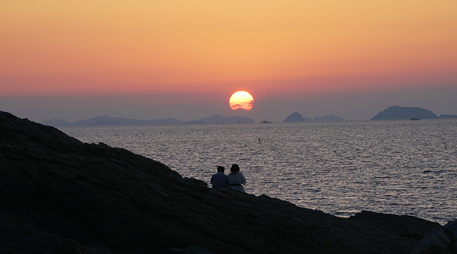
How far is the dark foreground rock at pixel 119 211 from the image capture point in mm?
11312

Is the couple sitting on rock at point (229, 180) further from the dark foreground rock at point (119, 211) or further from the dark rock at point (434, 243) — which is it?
the dark rock at point (434, 243)

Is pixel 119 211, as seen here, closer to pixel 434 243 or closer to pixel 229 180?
pixel 229 180

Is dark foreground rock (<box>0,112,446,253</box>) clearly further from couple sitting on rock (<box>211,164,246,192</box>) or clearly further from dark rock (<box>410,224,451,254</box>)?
dark rock (<box>410,224,451,254</box>)

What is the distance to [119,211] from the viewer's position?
11969 mm

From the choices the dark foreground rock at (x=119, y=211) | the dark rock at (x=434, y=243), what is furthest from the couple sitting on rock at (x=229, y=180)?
the dark rock at (x=434, y=243)

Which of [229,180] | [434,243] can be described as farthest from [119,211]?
[434,243]

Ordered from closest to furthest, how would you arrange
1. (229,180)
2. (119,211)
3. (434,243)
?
(119,211) → (434,243) → (229,180)

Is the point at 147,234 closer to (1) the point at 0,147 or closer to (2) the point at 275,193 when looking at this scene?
(1) the point at 0,147

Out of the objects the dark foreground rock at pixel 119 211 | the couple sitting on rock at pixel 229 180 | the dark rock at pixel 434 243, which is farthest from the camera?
the couple sitting on rock at pixel 229 180

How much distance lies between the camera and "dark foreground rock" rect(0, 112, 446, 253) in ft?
37.1

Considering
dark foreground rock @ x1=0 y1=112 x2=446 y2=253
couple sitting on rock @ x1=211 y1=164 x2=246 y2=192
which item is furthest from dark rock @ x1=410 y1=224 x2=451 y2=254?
couple sitting on rock @ x1=211 y1=164 x2=246 y2=192

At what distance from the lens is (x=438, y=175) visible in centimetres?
5700

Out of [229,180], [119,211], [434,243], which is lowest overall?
[434,243]

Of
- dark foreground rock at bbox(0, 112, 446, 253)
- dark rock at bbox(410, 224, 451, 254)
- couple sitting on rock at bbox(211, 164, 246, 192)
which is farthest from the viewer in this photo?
couple sitting on rock at bbox(211, 164, 246, 192)
